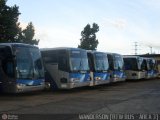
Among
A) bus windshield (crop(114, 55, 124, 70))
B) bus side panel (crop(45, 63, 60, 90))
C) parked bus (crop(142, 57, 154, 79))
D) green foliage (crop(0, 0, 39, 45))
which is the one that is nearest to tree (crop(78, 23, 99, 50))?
green foliage (crop(0, 0, 39, 45))

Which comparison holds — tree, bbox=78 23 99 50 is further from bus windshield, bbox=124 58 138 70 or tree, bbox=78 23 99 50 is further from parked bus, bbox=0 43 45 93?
parked bus, bbox=0 43 45 93

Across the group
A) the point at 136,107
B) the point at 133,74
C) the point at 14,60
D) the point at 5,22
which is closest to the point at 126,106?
the point at 136,107

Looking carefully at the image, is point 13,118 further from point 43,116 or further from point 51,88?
point 51,88

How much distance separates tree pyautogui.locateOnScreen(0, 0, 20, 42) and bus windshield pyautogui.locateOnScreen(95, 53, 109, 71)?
19224mm

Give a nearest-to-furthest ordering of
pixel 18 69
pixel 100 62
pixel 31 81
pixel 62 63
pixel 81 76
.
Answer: pixel 18 69 < pixel 31 81 < pixel 62 63 < pixel 81 76 < pixel 100 62

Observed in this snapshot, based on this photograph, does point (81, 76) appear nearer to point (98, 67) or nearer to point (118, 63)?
point (98, 67)

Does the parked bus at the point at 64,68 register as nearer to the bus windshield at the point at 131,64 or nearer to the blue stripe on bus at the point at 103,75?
the blue stripe on bus at the point at 103,75

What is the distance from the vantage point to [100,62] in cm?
2981

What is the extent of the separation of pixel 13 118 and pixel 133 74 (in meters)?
28.0

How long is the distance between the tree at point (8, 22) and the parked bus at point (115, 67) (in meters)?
16.7

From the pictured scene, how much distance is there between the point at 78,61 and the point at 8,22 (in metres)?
25.0

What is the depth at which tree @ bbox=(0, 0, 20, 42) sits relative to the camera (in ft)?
157

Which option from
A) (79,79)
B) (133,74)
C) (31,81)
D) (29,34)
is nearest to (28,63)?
(31,81)

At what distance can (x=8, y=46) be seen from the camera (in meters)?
21.3
